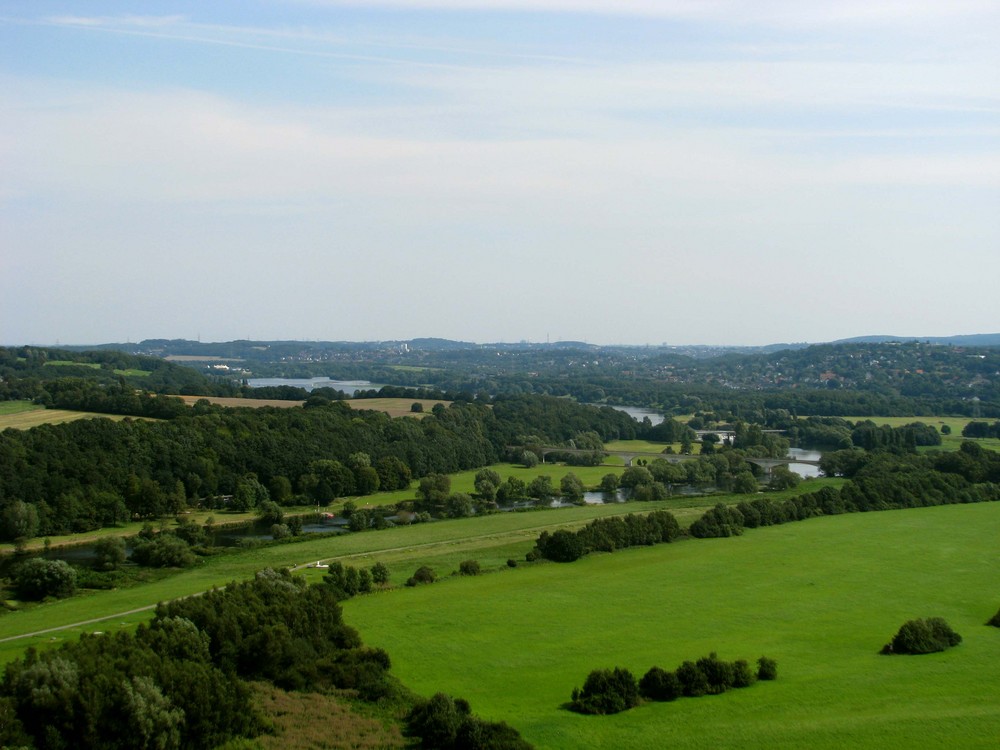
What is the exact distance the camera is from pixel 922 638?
32.6 metres

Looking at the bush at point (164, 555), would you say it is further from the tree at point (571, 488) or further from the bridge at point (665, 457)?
the bridge at point (665, 457)

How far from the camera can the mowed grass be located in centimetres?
2623

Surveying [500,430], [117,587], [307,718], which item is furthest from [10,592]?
[500,430]

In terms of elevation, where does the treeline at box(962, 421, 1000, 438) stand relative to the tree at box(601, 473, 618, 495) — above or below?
above

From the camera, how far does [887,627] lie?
3616 centimetres

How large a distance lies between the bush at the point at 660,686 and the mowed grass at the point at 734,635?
16.7 inches


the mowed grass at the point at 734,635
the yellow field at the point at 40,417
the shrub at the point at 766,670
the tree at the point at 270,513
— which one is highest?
the yellow field at the point at 40,417

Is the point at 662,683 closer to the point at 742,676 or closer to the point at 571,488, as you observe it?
the point at 742,676

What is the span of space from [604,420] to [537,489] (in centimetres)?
4290

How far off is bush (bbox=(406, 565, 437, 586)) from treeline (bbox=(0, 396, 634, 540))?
91.5 ft

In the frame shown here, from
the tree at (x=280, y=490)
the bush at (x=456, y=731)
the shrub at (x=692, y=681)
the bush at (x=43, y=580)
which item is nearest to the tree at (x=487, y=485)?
the tree at (x=280, y=490)

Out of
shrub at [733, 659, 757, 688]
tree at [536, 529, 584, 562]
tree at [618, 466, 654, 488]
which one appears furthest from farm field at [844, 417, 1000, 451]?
shrub at [733, 659, 757, 688]

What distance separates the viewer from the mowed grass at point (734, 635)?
26234mm

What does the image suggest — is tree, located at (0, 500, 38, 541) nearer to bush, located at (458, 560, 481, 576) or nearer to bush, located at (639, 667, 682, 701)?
bush, located at (458, 560, 481, 576)
